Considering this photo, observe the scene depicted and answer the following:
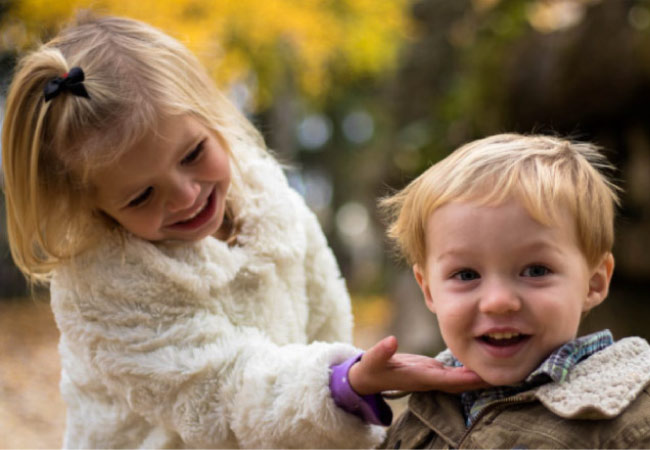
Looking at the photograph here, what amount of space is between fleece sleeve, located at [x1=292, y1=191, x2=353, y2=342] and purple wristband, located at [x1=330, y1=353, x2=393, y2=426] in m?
0.59

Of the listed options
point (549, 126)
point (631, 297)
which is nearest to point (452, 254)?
point (549, 126)

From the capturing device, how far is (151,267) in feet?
6.54

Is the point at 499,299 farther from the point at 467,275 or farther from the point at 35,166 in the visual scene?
the point at 35,166

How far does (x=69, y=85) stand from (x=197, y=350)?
75 cm

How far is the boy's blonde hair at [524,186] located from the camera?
152 centimetres

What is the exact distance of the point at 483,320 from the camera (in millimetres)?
1533

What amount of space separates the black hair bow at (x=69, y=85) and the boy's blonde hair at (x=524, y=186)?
2.88 ft

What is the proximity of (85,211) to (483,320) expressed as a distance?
1097 millimetres

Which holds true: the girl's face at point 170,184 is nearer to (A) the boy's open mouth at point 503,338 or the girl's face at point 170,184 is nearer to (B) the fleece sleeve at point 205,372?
(B) the fleece sleeve at point 205,372

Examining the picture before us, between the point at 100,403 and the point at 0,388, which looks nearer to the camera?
the point at 100,403

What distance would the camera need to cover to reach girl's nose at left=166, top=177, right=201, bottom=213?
193cm

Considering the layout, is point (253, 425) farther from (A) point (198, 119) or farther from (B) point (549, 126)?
(B) point (549, 126)

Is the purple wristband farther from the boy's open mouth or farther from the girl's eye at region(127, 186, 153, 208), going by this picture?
the girl's eye at region(127, 186, 153, 208)

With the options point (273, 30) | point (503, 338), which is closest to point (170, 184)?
point (503, 338)
